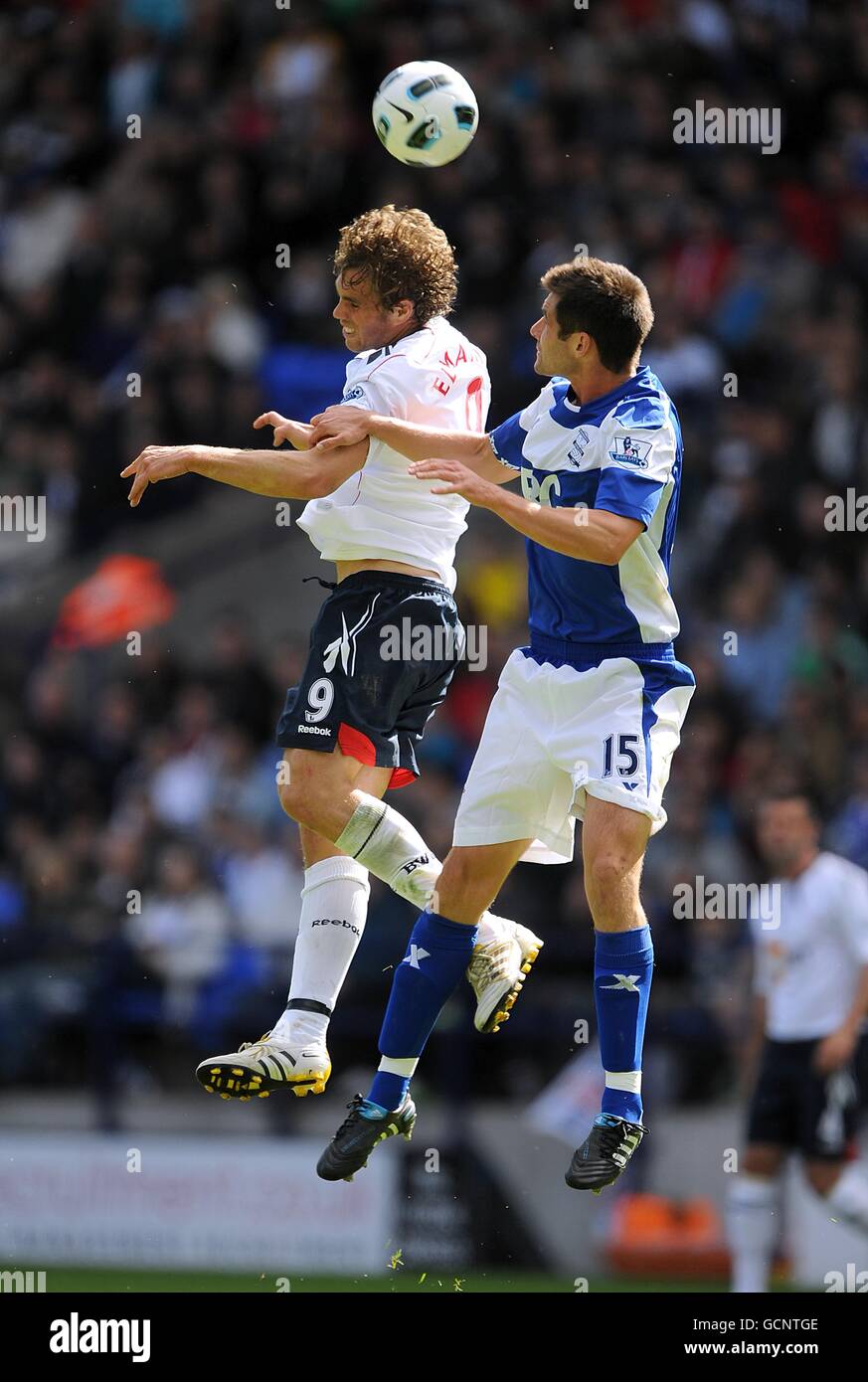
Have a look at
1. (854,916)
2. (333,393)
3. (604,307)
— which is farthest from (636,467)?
(854,916)

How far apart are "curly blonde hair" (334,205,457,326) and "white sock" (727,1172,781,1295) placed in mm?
6014

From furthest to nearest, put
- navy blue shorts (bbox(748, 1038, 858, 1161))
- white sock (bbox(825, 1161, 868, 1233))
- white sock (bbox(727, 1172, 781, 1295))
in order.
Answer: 1. white sock (bbox(727, 1172, 781, 1295))
2. white sock (bbox(825, 1161, 868, 1233))
3. navy blue shorts (bbox(748, 1038, 858, 1161))

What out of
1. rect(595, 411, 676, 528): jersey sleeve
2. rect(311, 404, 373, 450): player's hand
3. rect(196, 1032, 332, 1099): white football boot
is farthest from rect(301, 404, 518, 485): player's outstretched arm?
rect(196, 1032, 332, 1099): white football boot

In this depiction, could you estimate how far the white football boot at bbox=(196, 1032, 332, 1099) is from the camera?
6.68m

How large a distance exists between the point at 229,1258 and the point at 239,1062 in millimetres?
6948

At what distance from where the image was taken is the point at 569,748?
22.0ft

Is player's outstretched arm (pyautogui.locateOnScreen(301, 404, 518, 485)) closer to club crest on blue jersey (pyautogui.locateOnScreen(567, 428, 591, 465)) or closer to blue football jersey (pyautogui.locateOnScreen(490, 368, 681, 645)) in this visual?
blue football jersey (pyautogui.locateOnScreen(490, 368, 681, 645))

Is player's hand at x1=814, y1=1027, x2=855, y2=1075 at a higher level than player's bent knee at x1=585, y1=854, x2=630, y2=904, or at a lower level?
lower

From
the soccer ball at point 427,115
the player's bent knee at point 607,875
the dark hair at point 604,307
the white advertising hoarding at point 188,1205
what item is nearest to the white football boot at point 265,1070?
the player's bent knee at point 607,875

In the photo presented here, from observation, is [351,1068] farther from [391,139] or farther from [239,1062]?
[391,139]

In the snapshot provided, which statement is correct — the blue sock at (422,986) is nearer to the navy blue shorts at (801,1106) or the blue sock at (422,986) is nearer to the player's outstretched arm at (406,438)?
the player's outstretched arm at (406,438)

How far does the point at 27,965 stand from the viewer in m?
13.7

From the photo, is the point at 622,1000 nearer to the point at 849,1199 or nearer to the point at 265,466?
the point at 265,466

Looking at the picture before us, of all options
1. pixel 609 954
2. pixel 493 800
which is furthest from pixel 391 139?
pixel 609 954
